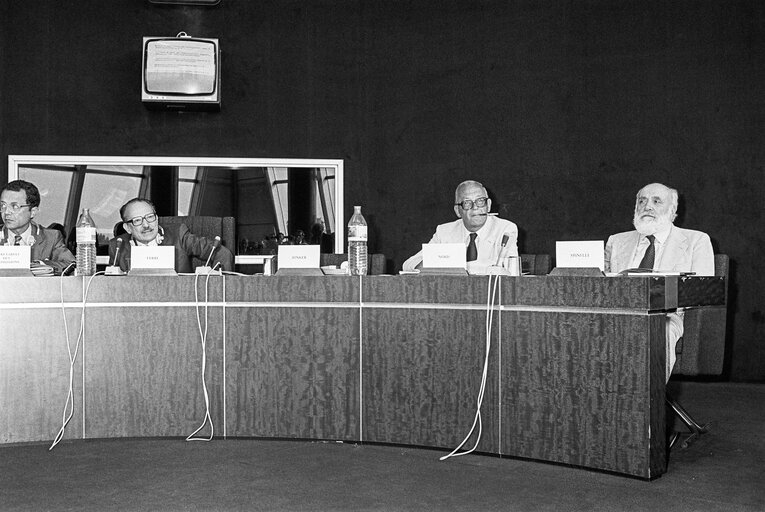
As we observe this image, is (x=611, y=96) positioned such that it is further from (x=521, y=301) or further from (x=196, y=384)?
(x=196, y=384)

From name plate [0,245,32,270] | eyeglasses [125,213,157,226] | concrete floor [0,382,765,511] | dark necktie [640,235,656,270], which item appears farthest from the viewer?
eyeglasses [125,213,157,226]

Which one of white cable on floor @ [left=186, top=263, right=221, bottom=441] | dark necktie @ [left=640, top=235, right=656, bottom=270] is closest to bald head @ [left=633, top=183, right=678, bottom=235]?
dark necktie @ [left=640, top=235, right=656, bottom=270]

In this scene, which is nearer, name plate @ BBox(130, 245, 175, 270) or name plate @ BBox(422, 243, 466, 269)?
name plate @ BBox(422, 243, 466, 269)

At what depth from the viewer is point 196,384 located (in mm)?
3338

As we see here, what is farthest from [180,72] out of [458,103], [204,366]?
[204,366]

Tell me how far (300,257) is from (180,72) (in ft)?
7.14

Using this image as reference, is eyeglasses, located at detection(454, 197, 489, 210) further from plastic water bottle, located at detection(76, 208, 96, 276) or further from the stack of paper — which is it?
the stack of paper

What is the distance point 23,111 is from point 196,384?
108 inches

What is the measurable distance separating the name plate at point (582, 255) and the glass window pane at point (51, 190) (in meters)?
3.47

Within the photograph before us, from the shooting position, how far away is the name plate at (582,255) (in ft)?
9.77

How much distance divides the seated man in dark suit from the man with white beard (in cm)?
184

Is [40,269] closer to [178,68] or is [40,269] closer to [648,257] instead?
[178,68]

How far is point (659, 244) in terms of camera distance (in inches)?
144

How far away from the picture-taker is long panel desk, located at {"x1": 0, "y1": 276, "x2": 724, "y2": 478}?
9.99ft
